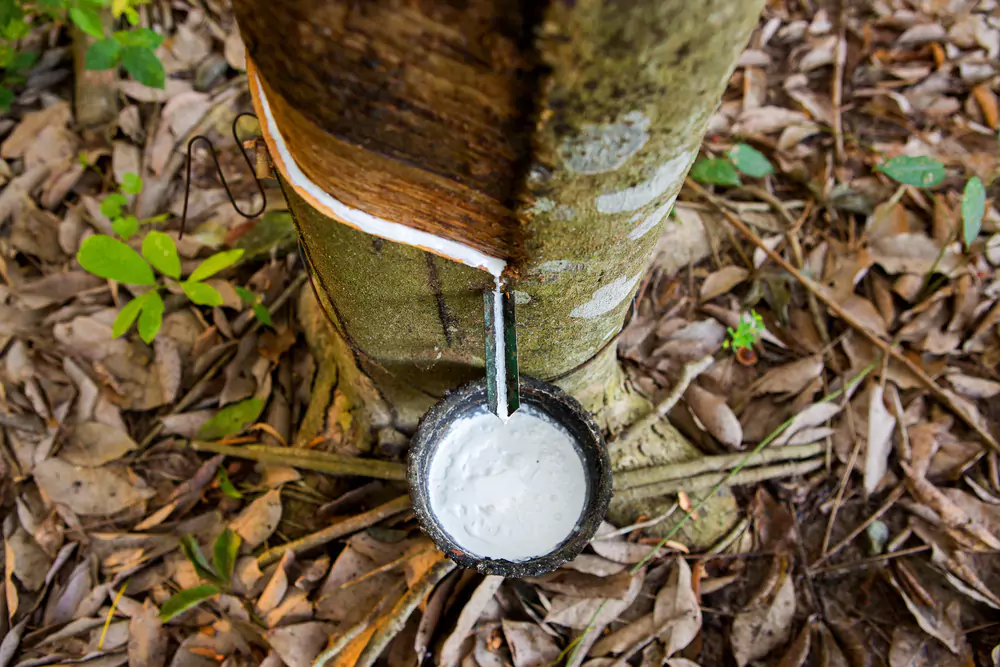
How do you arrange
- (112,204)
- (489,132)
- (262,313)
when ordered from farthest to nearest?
(112,204), (262,313), (489,132)

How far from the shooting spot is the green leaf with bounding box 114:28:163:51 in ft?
7.34

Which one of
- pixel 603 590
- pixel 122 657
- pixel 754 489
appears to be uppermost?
pixel 754 489

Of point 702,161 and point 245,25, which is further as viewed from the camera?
point 702,161

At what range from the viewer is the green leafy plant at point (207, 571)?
1.77m

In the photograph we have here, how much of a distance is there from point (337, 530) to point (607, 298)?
1116mm

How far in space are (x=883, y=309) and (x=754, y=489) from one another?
817 mm

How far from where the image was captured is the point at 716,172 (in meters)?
2.34

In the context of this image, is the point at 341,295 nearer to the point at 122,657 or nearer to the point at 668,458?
the point at 668,458

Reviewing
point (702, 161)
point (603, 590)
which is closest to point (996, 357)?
point (702, 161)

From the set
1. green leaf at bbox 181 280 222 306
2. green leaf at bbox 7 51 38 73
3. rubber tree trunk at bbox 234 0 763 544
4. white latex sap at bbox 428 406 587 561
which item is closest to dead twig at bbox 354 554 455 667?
white latex sap at bbox 428 406 587 561

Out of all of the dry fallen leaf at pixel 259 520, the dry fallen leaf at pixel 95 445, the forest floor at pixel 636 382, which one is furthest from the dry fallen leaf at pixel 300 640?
the dry fallen leaf at pixel 95 445

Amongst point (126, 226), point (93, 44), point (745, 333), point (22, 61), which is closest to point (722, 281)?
point (745, 333)

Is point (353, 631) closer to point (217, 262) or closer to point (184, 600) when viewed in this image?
point (184, 600)

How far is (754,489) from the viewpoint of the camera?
2049 mm
